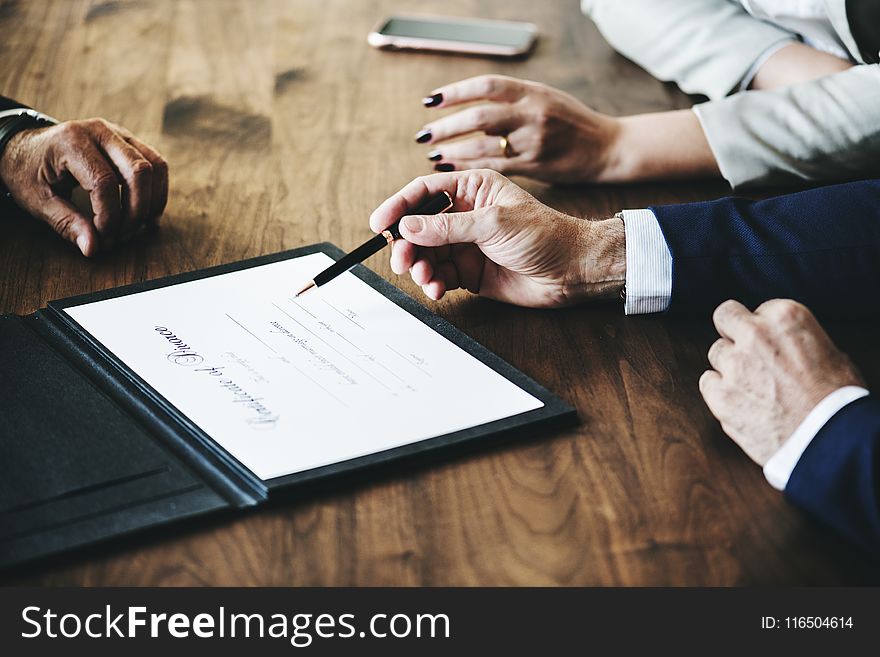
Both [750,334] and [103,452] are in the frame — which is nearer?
[103,452]

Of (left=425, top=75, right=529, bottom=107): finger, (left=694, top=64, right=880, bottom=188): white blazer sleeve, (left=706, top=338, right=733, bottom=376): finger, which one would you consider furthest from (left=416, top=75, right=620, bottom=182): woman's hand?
(left=706, top=338, right=733, bottom=376): finger

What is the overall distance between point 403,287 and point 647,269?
25 centimetres

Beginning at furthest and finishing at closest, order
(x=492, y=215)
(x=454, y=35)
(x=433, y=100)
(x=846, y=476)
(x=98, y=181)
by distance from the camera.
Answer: (x=454, y=35) < (x=433, y=100) < (x=98, y=181) < (x=492, y=215) < (x=846, y=476)

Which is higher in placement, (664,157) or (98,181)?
(98,181)

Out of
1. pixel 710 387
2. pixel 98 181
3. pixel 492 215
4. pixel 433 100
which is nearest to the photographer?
pixel 710 387

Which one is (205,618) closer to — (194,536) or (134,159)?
(194,536)

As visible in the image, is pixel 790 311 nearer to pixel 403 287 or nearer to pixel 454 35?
pixel 403 287

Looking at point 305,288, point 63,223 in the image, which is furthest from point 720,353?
point 63,223

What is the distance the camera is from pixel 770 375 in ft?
2.64

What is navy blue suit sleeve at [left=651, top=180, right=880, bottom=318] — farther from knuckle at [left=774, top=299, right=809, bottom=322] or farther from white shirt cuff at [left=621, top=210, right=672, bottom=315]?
knuckle at [left=774, top=299, right=809, bottom=322]


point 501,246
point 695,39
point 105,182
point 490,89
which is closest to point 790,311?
point 501,246

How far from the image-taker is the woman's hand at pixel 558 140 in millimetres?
1292

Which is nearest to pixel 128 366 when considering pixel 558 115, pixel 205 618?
pixel 205 618

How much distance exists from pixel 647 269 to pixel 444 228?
0.21 meters
